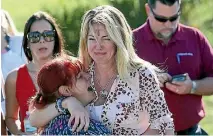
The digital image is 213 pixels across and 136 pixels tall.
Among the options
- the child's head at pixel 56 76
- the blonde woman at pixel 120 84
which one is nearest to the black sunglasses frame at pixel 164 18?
the blonde woman at pixel 120 84

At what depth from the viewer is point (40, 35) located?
4859mm

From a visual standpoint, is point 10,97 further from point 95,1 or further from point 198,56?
point 95,1

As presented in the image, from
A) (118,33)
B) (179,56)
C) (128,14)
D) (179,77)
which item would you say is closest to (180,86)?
(179,77)

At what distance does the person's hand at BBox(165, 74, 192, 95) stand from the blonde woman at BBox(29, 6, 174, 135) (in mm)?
1022

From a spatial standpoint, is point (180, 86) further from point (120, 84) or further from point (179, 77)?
point (120, 84)

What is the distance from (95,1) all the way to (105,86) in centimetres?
730

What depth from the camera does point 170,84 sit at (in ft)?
15.9

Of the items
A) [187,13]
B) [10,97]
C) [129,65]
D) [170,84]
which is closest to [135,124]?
[129,65]

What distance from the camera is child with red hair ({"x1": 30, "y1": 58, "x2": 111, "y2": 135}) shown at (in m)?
3.65

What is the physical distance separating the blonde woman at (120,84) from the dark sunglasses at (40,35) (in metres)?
1.05

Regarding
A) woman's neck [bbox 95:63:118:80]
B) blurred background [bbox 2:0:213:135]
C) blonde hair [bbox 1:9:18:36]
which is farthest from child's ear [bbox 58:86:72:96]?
blurred background [bbox 2:0:213:135]

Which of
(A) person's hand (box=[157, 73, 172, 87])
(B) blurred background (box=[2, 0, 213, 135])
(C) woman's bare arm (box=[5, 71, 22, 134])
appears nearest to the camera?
(A) person's hand (box=[157, 73, 172, 87])

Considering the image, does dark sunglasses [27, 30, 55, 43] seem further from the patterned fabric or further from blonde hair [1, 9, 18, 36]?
the patterned fabric

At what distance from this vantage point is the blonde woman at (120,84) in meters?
3.74
